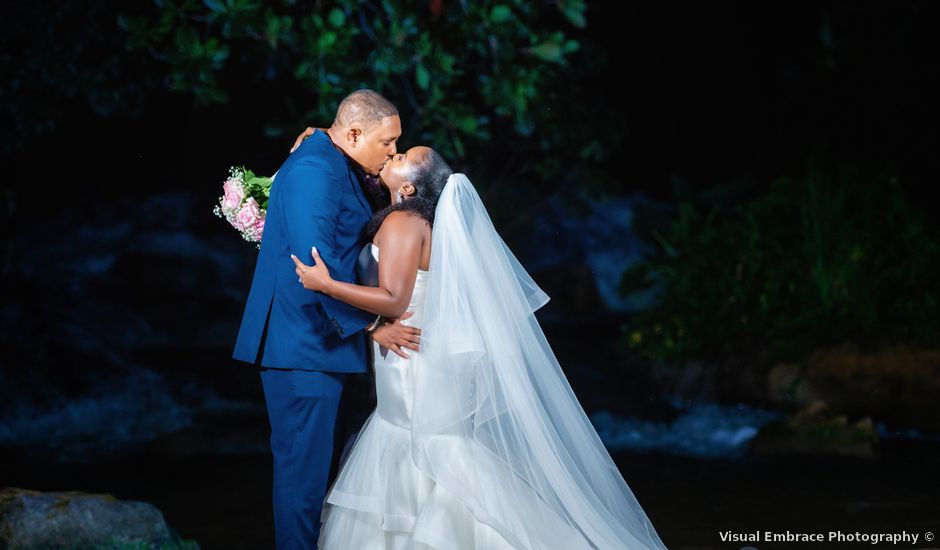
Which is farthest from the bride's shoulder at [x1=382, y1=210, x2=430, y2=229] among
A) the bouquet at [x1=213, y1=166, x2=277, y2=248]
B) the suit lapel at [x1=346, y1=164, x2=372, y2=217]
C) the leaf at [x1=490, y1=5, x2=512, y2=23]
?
the leaf at [x1=490, y1=5, x2=512, y2=23]

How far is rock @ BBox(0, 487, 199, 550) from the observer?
4.55 meters

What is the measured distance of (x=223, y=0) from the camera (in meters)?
6.51

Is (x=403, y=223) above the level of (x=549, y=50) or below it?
below

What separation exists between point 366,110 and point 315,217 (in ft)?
1.42

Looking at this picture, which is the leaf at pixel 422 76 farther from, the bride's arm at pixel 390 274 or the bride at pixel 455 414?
the bride's arm at pixel 390 274

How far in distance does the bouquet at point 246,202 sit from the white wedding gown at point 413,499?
495 mm

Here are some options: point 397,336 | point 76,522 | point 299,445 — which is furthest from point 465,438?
point 76,522

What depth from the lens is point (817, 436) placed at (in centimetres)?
746

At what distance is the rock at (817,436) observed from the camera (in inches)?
290

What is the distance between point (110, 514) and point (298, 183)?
1.79 m

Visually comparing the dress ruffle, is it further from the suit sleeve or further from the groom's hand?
the suit sleeve

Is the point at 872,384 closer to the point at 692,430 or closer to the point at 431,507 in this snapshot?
the point at 692,430

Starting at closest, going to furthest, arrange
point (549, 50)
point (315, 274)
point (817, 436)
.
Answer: point (315, 274), point (549, 50), point (817, 436)

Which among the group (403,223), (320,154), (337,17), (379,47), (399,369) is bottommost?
(399,369)
